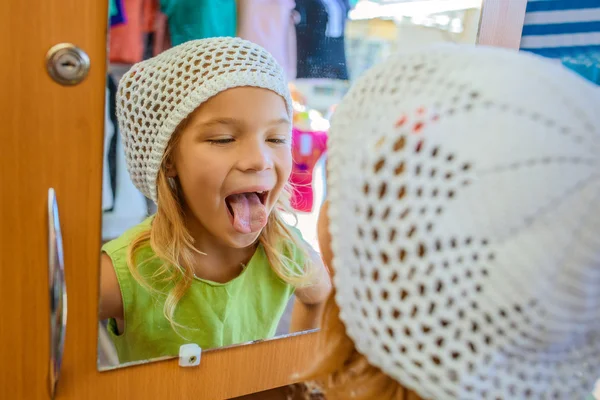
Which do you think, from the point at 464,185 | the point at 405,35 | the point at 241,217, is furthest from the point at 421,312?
the point at 405,35

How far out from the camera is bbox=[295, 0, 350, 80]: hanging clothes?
1.78ft

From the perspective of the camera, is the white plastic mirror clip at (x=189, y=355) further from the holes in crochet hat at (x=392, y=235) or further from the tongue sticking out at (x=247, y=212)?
the holes in crochet hat at (x=392, y=235)

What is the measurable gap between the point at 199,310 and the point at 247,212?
0.12m

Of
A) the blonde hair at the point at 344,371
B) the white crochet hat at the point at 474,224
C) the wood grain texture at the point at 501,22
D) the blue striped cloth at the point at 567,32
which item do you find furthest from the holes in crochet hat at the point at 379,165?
the blue striped cloth at the point at 567,32

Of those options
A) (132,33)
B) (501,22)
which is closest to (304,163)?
(132,33)

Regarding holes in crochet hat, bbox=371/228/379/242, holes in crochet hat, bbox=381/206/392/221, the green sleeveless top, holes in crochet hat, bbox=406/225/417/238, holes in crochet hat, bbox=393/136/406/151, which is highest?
holes in crochet hat, bbox=393/136/406/151

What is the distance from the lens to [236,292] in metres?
0.58

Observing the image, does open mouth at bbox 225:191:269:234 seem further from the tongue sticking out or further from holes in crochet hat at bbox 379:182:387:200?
holes in crochet hat at bbox 379:182:387:200

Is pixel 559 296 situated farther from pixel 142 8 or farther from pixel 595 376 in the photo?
pixel 142 8

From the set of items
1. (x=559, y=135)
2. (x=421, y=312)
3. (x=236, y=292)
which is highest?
(x=559, y=135)

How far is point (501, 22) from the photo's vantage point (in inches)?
26.9

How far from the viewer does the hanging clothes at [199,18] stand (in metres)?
0.46


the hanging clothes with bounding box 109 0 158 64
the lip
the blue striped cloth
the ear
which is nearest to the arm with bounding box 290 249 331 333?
the lip

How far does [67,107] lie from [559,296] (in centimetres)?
42
